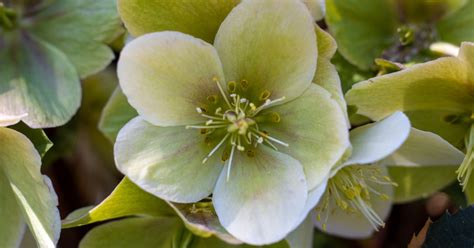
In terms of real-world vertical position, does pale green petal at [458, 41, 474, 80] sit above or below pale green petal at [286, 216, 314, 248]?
above

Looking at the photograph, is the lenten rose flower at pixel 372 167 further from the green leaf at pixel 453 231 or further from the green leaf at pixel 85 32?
the green leaf at pixel 85 32

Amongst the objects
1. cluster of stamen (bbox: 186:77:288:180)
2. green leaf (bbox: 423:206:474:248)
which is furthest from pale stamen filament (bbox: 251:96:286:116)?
green leaf (bbox: 423:206:474:248)

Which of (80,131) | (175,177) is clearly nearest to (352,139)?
(175,177)

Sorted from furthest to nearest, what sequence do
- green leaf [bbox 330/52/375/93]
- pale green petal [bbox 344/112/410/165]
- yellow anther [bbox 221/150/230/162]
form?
green leaf [bbox 330/52/375/93] → yellow anther [bbox 221/150/230/162] → pale green petal [bbox 344/112/410/165]

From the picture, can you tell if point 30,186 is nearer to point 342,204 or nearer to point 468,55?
point 342,204

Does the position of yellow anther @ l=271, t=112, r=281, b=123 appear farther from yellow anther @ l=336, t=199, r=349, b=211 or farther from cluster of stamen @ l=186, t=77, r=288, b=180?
yellow anther @ l=336, t=199, r=349, b=211

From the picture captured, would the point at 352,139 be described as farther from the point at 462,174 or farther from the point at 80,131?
the point at 80,131
